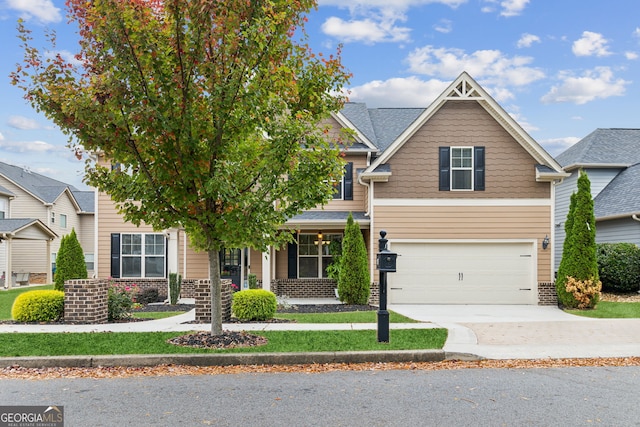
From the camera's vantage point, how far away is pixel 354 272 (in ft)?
57.0

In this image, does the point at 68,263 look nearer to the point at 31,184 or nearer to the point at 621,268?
the point at 621,268

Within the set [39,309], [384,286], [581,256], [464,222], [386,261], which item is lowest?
[39,309]

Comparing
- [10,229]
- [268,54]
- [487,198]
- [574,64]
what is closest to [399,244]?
[487,198]

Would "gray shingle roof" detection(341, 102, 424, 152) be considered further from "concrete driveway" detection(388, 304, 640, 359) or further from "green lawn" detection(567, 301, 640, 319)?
"green lawn" detection(567, 301, 640, 319)

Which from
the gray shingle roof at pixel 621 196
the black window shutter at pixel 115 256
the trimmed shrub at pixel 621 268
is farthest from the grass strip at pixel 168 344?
the gray shingle roof at pixel 621 196

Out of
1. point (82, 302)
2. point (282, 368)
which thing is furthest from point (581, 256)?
point (82, 302)

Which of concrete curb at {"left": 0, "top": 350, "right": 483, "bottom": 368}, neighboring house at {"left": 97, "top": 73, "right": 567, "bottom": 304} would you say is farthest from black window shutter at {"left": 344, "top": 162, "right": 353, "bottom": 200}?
concrete curb at {"left": 0, "top": 350, "right": 483, "bottom": 368}

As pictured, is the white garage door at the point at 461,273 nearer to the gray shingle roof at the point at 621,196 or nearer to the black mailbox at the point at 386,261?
the gray shingle roof at the point at 621,196

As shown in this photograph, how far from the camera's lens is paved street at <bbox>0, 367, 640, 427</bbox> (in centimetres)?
574

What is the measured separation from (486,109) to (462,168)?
6.72ft

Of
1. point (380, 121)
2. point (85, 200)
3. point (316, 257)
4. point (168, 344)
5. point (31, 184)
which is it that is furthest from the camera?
point (85, 200)

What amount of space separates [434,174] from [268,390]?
1269 cm

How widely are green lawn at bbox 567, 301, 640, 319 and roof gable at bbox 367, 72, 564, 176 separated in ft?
14.5

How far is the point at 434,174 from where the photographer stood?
1841 cm
